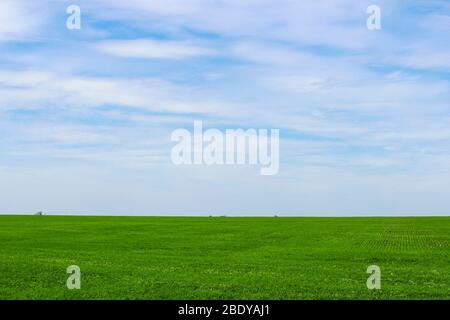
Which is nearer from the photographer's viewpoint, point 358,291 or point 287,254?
point 358,291

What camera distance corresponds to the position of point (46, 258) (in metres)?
43.8

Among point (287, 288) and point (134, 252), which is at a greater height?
point (134, 252)
